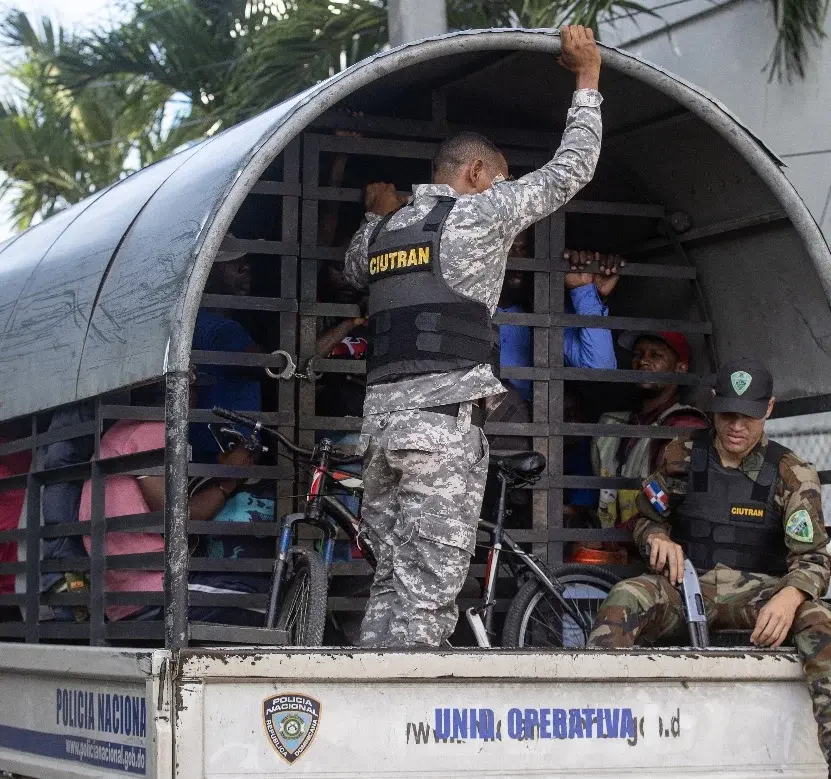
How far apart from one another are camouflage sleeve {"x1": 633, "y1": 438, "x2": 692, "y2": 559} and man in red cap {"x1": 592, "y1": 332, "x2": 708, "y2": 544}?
0.52 metres

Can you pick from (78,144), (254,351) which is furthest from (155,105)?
(254,351)

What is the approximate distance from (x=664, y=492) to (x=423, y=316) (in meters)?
1.35

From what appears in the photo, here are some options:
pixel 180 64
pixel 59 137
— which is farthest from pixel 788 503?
pixel 59 137

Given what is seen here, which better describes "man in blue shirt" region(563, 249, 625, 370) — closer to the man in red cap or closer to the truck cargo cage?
the truck cargo cage

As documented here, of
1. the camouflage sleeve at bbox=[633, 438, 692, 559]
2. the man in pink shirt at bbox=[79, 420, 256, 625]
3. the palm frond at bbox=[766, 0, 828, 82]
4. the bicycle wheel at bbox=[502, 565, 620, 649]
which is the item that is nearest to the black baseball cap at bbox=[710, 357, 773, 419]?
the camouflage sleeve at bbox=[633, 438, 692, 559]

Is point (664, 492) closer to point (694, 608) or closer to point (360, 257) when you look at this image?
point (694, 608)

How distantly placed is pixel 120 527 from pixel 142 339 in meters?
→ 0.69

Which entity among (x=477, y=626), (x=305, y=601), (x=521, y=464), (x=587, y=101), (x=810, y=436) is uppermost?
(x=587, y=101)

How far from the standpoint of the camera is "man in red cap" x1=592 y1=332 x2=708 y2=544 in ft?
20.7

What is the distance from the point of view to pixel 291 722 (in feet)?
12.5

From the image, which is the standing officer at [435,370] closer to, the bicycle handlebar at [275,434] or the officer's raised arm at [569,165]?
the officer's raised arm at [569,165]

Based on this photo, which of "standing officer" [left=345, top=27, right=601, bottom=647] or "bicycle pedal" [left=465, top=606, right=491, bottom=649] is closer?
"standing officer" [left=345, top=27, right=601, bottom=647]

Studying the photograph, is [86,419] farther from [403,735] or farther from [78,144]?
[78,144]

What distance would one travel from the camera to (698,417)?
6395mm
